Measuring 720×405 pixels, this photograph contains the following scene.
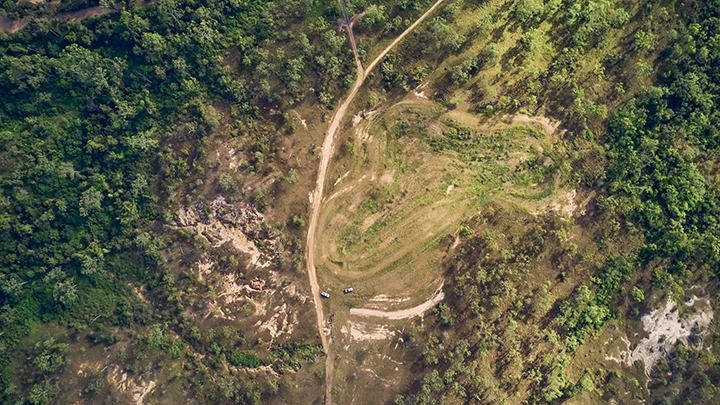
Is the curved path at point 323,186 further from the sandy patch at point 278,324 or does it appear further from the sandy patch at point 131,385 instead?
the sandy patch at point 131,385

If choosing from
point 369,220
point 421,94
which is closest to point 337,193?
point 369,220

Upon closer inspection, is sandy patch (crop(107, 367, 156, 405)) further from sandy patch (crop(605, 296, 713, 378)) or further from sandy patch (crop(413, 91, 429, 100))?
sandy patch (crop(605, 296, 713, 378))

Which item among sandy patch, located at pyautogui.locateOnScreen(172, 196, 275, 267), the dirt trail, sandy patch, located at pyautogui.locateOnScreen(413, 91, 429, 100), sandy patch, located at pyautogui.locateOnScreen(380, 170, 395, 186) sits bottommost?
the dirt trail

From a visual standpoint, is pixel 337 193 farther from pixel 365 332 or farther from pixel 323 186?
pixel 365 332

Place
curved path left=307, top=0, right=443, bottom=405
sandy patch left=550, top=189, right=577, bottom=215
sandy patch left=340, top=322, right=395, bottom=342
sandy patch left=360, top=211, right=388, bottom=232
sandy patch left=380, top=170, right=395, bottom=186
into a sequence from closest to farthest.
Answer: sandy patch left=340, top=322, right=395, bottom=342
curved path left=307, top=0, right=443, bottom=405
sandy patch left=550, top=189, right=577, bottom=215
sandy patch left=360, top=211, right=388, bottom=232
sandy patch left=380, top=170, right=395, bottom=186

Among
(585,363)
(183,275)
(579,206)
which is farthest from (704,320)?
(183,275)

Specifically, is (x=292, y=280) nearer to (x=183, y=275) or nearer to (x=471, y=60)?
(x=183, y=275)

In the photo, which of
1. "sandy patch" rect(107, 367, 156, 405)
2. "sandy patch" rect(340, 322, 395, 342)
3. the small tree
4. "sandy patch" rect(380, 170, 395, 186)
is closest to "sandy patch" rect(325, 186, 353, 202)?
"sandy patch" rect(380, 170, 395, 186)

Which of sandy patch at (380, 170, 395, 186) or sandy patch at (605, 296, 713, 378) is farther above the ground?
sandy patch at (380, 170, 395, 186)

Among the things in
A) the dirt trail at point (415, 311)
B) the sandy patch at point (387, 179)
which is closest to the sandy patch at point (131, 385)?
the dirt trail at point (415, 311)
